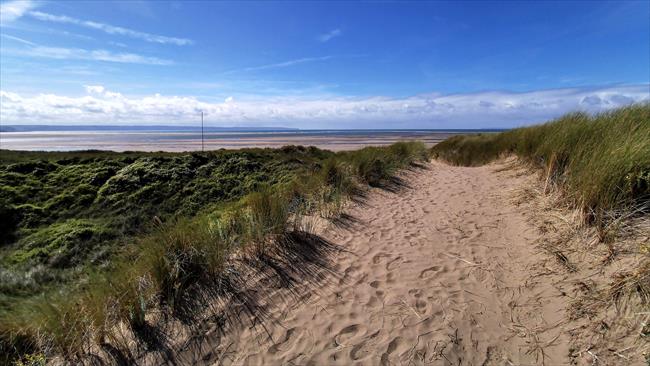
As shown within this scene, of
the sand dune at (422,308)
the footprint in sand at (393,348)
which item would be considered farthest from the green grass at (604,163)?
the footprint in sand at (393,348)

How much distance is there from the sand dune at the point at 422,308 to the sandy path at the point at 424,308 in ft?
0.03

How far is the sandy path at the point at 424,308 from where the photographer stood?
9.71 ft

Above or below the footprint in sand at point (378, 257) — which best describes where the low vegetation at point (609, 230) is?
above

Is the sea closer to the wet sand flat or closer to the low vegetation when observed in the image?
the wet sand flat

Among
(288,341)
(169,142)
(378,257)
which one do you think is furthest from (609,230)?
(169,142)

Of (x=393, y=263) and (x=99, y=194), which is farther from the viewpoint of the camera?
(x=99, y=194)

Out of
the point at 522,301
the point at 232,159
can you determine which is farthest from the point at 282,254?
the point at 232,159

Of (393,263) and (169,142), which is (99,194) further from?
(169,142)

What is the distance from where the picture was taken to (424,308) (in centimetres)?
357

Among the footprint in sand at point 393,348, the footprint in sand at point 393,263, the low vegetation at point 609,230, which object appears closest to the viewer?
the low vegetation at point 609,230

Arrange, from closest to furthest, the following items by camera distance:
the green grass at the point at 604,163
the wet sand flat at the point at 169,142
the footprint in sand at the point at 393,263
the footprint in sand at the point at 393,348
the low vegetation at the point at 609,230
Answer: the low vegetation at the point at 609,230 → the footprint in sand at the point at 393,348 → the green grass at the point at 604,163 → the footprint in sand at the point at 393,263 → the wet sand flat at the point at 169,142

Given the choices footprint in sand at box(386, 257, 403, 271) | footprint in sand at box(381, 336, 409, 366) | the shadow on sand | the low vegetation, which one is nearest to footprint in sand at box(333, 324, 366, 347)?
footprint in sand at box(381, 336, 409, 366)

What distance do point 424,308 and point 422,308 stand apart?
22mm

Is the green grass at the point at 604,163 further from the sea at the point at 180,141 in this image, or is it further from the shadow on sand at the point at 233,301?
the sea at the point at 180,141
